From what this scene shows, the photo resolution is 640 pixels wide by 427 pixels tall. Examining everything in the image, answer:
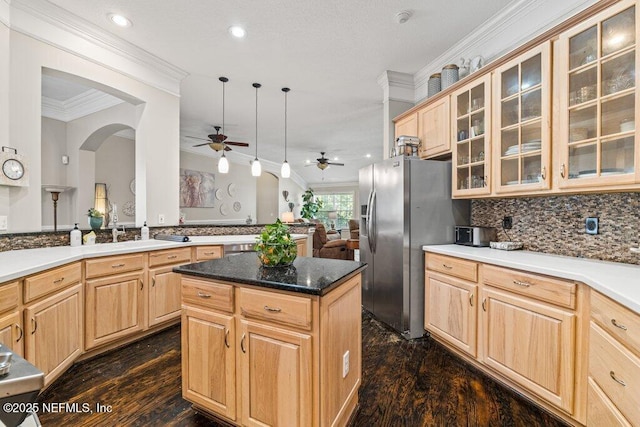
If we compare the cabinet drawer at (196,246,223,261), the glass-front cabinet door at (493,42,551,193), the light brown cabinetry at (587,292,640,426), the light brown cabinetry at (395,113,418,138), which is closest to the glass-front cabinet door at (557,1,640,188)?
the glass-front cabinet door at (493,42,551,193)

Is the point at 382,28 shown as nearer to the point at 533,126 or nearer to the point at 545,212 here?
the point at 533,126

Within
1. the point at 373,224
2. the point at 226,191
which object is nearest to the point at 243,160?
the point at 226,191

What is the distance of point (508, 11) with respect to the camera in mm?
2459

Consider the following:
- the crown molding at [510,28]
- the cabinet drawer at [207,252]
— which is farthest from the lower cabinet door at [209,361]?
the crown molding at [510,28]

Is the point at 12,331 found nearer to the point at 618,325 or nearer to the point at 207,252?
the point at 207,252

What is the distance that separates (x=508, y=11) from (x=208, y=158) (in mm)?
6736

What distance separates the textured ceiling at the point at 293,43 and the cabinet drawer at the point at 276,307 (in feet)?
7.65

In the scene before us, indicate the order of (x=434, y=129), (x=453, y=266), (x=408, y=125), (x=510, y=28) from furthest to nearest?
(x=408, y=125), (x=434, y=129), (x=510, y=28), (x=453, y=266)

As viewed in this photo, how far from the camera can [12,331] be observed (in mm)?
1623

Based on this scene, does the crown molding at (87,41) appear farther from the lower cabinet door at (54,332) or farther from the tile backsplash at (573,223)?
the tile backsplash at (573,223)

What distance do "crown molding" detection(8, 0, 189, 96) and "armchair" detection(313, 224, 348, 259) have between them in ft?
12.7

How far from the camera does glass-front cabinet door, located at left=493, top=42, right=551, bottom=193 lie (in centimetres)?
198

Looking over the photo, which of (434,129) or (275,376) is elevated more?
(434,129)

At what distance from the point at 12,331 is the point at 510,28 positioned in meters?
4.18
